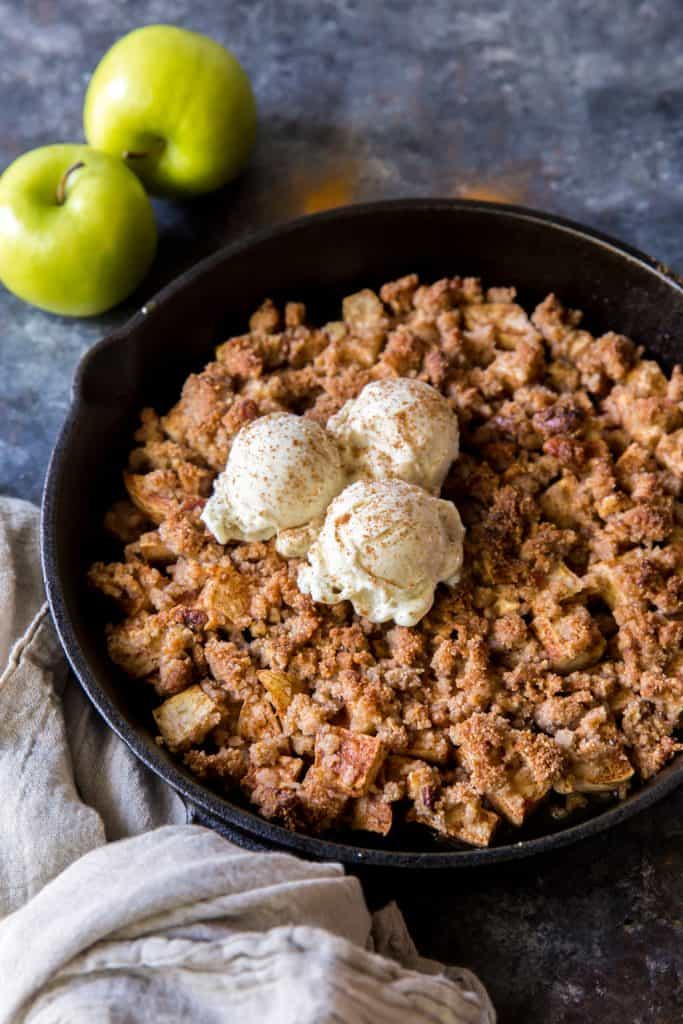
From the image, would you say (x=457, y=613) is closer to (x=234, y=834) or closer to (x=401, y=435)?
(x=401, y=435)

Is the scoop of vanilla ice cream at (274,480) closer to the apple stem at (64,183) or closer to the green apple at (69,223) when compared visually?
the green apple at (69,223)

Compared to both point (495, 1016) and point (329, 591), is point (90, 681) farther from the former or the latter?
point (495, 1016)

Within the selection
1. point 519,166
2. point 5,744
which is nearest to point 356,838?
point 5,744

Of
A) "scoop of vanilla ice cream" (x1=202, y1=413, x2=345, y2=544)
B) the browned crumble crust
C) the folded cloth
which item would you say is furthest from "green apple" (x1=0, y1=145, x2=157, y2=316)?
the folded cloth

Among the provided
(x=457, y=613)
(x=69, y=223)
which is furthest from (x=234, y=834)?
(x=69, y=223)

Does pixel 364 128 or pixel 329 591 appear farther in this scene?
pixel 364 128
